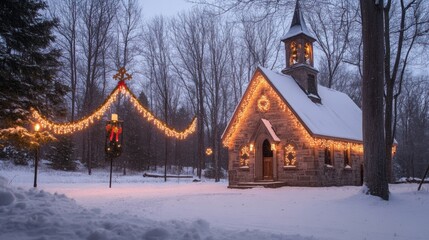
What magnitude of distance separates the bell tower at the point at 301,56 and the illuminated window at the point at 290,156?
4.84 m

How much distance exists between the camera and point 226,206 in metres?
10.9

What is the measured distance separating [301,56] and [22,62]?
56.3ft

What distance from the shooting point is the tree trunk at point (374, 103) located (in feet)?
37.3

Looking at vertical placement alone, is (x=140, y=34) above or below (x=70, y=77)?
above

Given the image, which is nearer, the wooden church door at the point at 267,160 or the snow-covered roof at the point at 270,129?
the snow-covered roof at the point at 270,129

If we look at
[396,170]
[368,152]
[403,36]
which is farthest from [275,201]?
[396,170]

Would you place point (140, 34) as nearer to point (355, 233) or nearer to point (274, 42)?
point (274, 42)

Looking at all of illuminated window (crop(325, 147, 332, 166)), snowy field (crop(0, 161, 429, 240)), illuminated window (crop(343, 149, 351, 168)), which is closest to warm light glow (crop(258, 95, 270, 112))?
illuminated window (crop(325, 147, 332, 166))

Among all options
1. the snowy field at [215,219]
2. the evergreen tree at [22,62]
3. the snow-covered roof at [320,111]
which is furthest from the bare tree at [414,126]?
the evergreen tree at [22,62]

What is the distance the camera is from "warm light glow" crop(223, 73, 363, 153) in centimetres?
1925

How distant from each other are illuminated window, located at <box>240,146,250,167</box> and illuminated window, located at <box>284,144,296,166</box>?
243 cm

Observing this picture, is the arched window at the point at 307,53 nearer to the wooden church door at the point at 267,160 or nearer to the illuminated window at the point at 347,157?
the illuminated window at the point at 347,157

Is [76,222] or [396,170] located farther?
[396,170]

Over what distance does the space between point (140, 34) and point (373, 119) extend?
27772mm
